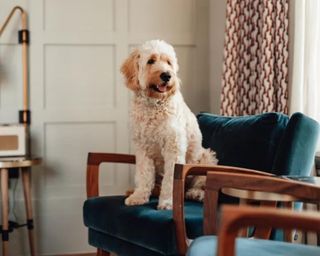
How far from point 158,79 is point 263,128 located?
1.66ft

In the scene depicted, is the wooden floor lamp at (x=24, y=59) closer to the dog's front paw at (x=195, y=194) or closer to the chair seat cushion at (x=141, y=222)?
the chair seat cushion at (x=141, y=222)

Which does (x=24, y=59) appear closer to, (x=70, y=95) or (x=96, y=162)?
(x=70, y=95)

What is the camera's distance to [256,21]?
2820 mm

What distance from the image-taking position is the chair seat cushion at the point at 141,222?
1.87 meters

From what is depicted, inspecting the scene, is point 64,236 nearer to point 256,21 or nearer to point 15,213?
point 15,213

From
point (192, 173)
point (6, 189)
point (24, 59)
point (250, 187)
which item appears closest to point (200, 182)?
point (192, 173)

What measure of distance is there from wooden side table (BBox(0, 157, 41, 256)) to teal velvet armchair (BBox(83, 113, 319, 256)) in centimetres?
55

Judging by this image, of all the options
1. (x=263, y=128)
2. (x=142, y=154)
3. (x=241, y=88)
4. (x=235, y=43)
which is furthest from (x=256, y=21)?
(x=142, y=154)

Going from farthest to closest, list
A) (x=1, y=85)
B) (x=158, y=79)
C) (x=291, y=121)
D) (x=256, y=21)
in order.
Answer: (x=1, y=85)
(x=256, y=21)
(x=158, y=79)
(x=291, y=121)

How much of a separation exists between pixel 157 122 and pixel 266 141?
480 mm

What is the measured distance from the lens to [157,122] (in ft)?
7.34

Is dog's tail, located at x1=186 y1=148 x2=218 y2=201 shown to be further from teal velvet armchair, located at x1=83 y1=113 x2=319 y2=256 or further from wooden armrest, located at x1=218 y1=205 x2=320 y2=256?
wooden armrest, located at x1=218 y1=205 x2=320 y2=256

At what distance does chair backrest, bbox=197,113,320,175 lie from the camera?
6.55ft

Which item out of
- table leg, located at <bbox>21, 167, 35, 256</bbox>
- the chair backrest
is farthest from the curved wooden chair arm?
table leg, located at <bbox>21, 167, 35, 256</bbox>
